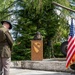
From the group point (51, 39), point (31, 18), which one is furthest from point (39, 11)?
point (51, 39)

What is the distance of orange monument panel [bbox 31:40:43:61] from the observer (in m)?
10.6

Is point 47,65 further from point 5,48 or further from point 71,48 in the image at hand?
point 5,48

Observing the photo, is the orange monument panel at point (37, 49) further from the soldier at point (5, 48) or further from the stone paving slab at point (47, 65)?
the soldier at point (5, 48)

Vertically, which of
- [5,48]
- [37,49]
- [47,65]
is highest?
[5,48]

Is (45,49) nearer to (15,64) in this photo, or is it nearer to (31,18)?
(31,18)

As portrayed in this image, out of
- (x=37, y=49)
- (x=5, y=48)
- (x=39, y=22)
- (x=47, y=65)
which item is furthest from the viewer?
(x=39, y=22)

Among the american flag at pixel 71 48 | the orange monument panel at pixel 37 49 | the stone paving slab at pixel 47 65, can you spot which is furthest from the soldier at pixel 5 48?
the orange monument panel at pixel 37 49

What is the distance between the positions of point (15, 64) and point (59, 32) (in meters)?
7.96

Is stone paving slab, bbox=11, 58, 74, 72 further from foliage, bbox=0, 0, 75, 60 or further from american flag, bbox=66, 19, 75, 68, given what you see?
foliage, bbox=0, 0, 75, 60

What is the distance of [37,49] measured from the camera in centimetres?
1067

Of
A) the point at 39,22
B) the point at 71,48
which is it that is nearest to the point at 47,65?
the point at 71,48

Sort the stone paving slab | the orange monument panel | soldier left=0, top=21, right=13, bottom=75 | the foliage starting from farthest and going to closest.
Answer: the foliage
the orange monument panel
the stone paving slab
soldier left=0, top=21, right=13, bottom=75

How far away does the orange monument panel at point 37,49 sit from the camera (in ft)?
34.9

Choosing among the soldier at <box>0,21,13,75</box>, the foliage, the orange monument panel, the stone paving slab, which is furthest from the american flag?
the foliage
